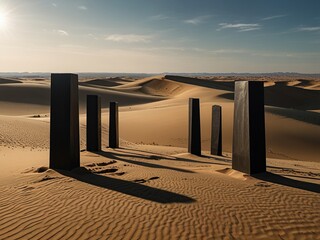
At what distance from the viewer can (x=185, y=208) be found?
6566 mm

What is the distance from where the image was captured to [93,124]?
15.0 metres

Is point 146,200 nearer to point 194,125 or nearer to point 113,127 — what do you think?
point 194,125

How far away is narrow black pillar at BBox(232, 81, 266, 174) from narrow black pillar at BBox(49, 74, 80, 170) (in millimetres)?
5108

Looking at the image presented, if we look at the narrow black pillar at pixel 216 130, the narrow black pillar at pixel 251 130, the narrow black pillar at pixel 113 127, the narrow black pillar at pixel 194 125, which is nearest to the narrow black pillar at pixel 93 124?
the narrow black pillar at pixel 113 127

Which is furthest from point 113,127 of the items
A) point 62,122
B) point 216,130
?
point 62,122

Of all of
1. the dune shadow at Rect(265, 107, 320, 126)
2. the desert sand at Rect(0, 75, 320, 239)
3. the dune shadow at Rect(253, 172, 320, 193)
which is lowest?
the dune shadow at Rect(253, 172, 320, 193)

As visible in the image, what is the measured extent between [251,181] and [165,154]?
6.41 m

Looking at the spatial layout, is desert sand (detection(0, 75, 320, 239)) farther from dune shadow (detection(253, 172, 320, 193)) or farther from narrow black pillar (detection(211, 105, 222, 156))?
narrow black pillar (detection(211, 105, 222, 156))

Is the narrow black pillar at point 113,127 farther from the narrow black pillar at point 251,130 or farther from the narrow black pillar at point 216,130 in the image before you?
the narrow black pillar at point 251,130

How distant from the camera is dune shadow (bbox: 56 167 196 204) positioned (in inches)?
282

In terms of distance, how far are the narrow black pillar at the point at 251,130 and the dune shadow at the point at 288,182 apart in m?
0.37

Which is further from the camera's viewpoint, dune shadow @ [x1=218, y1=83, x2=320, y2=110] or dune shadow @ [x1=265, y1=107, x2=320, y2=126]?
dune shadow @ [x1=218, y1=83, x2=320, y2=110]

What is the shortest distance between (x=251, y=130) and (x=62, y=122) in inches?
219

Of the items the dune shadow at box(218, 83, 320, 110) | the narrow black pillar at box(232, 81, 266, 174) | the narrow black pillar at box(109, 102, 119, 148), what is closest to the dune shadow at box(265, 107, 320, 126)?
the narrow black pillar at box(109, 102, 119, 148)
